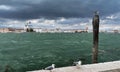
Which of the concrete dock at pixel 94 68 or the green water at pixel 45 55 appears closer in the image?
the concrete dock at pixel 94 68

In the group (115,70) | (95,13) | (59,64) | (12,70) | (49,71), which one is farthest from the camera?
(59,64)

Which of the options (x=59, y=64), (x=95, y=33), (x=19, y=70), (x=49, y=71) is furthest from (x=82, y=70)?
(x=59, y=64)

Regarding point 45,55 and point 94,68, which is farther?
point 45,55

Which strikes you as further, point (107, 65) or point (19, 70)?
point (19, 70)

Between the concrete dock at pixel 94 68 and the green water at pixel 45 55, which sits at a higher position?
the concrete dock at pixel 94 68

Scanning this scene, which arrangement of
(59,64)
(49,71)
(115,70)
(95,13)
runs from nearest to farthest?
(49,71), (115,70), (95,13), (59,64)

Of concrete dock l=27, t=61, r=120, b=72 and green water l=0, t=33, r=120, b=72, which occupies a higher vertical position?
concrete dock l=27, t=61, r=120, b=72

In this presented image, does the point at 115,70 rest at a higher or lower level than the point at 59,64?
higher

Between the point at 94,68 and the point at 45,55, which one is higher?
the point at 94,68

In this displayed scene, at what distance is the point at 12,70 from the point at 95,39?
422 inches

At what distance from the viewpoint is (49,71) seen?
32.3 feet

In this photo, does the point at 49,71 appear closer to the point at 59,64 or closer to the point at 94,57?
the point at 94,57

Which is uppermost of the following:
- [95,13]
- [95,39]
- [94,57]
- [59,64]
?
[95,13]

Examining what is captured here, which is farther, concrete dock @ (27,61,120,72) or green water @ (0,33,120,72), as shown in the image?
green water @ (0,33,120,72)
